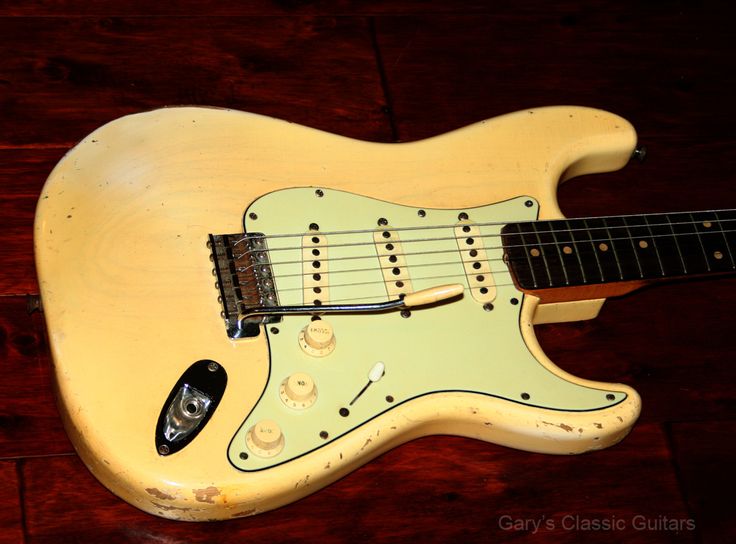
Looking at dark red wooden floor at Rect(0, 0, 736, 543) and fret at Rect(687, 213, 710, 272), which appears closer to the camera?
dark red wooden floor at Rect(0, 0, 736, 543)

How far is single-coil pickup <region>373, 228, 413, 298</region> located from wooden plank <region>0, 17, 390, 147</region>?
32cm

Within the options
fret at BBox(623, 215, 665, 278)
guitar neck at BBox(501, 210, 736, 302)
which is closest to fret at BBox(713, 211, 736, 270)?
guitar neck at BBox(501, 210, 736, 302)

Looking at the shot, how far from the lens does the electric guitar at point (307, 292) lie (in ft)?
3.73

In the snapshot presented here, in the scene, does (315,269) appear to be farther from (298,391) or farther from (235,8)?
(235,8)

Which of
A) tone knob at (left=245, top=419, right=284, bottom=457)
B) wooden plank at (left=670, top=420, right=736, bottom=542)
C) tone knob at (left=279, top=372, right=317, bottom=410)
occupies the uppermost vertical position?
tone knob at (left=279, top=372, right=317, bottom=410)

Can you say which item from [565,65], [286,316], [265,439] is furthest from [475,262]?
[565,65]

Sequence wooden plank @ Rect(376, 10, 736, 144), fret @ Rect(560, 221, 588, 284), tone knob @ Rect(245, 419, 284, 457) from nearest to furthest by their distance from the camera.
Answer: tone knob @ Rect(245, 419, 284, 457) → fret @ Rect(560, 221, 588, 284) → wooden plank @ Rect(376, 10, 736, 144)

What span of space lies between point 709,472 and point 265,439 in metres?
0.66

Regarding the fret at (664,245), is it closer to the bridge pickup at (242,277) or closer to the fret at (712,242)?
the fret at (712,242)

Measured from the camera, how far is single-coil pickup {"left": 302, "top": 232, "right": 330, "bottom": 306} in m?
1.25

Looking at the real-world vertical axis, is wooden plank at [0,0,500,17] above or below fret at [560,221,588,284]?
above

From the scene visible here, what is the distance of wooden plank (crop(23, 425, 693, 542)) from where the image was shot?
122cm

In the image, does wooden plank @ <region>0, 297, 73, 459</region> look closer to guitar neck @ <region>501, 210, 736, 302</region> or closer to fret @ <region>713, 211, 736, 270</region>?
guitar neck @ <region>501, 210, 736, 302</region>

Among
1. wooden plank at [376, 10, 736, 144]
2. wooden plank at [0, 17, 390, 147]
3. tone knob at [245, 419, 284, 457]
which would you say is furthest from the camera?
wooden plank at [376, 10, 736, 144]
